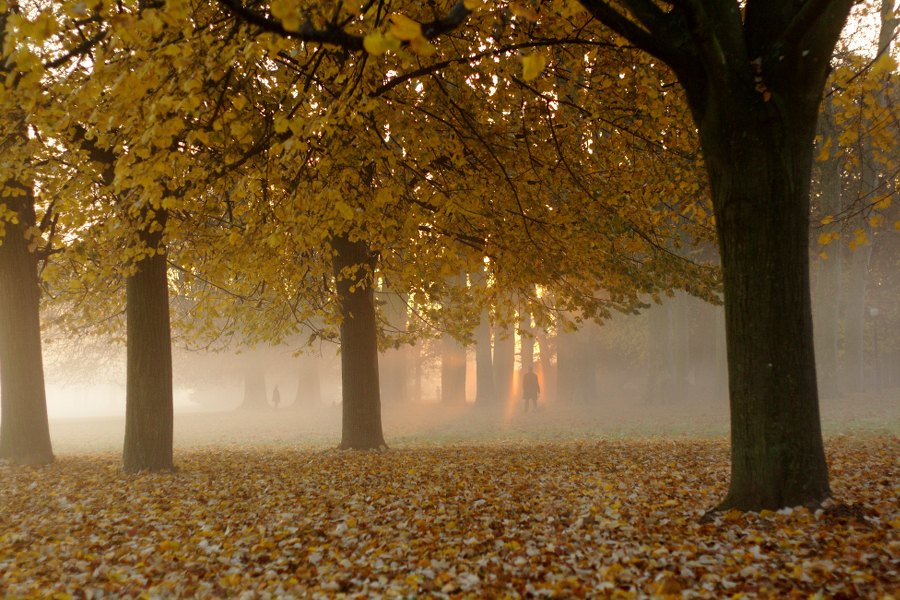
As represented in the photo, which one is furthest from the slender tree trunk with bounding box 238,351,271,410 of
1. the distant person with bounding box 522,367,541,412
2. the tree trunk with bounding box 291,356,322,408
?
the distant person with bounding box 522,367,541,412

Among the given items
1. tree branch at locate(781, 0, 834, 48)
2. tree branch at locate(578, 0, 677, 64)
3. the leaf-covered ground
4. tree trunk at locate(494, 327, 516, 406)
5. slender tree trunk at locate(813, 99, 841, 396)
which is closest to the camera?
the leaf-covered ground

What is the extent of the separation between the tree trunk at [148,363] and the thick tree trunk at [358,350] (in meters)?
3.03

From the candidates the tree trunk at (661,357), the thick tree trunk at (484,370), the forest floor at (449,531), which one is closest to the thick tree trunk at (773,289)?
the forest floor at (449,531)

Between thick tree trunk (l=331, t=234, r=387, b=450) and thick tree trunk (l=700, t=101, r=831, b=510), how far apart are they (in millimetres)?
6917

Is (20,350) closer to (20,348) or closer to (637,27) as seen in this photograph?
(20,348)

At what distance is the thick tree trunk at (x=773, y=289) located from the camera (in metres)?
4.36

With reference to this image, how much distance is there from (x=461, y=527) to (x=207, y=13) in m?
6.09

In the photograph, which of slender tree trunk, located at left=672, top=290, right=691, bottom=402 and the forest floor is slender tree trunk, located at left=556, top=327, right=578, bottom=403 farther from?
the forest floor

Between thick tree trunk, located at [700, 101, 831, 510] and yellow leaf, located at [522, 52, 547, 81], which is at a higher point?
yellow leaf, located at [522, 52, 547, 81]

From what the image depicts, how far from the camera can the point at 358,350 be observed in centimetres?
1044

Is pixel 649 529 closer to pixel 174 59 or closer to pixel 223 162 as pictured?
pixel 174 59

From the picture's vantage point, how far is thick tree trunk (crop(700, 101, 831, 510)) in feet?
14.3

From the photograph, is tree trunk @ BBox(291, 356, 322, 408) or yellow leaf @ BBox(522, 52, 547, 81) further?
tree trunk @ BBox(291, 356, 322, 408)

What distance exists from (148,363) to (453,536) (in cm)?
547
